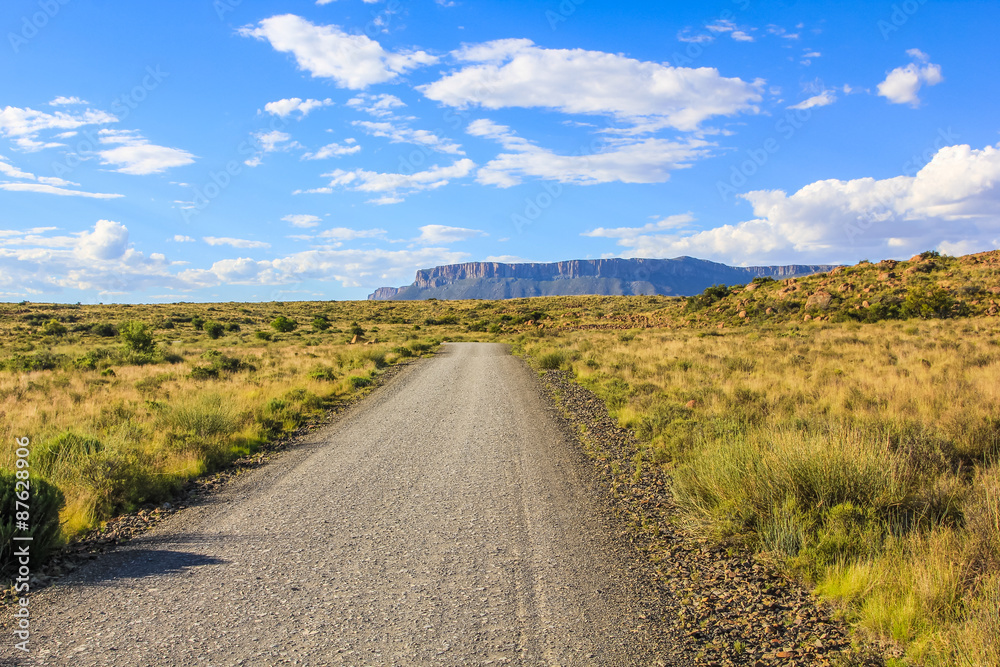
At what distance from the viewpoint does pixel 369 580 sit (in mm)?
4367

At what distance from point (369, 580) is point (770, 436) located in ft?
16.7

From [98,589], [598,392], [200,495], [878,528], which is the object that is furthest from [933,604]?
[598,392]

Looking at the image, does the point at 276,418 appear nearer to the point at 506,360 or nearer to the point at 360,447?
the point at 360,447

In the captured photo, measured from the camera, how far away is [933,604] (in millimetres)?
3381

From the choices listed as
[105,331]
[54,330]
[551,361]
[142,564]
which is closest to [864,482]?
[142,564]

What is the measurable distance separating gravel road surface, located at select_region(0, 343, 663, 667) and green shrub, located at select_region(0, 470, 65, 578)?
49cm

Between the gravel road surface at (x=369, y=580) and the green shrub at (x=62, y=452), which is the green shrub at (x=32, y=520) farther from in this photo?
the green shrub at (x=62, y=452)

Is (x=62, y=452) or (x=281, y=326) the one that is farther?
(x=281, y=326)

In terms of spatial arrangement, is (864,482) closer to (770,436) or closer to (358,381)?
(770,436)

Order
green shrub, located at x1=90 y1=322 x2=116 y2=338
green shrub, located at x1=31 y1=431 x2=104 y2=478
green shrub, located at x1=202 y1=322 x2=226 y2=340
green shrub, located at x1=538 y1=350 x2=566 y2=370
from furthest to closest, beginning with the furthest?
green shrub, located at x1=202 y1=322 x2=226 y2=340 < green shrub, located at x1=90 y1=322 x2=116 y2=338 < green shrub, located at x1=538 y1=350 x2=566 y2=370 < green shrub, located at x1=31 y1=431 x2=104 y2=478

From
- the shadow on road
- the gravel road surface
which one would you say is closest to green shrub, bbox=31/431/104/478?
the gravel road surface

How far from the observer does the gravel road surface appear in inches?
136

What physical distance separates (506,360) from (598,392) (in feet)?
33.1

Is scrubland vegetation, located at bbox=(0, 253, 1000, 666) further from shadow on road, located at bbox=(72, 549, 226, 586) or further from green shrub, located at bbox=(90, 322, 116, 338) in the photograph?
green shrub, located at bbox=(90, 322, 116, 338)
